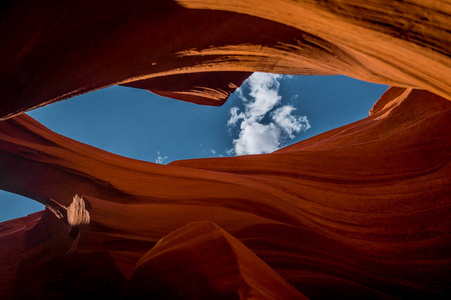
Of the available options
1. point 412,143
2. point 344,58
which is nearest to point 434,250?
point 412,143

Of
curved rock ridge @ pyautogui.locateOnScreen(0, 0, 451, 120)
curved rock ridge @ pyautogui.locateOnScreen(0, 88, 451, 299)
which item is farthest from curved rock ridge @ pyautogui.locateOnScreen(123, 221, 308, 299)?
curved rock ridge @ pyautogui.locateOnScreen(0, 0, 451, 120)

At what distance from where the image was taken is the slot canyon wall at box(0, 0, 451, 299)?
99.7 inches

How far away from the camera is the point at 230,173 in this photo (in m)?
6.67

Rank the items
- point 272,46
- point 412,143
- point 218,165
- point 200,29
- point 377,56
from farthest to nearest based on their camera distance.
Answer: point 218,165, point 412,143, point 272,46, point 200,29, point 377,56

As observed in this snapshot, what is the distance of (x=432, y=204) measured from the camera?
17.9 feet

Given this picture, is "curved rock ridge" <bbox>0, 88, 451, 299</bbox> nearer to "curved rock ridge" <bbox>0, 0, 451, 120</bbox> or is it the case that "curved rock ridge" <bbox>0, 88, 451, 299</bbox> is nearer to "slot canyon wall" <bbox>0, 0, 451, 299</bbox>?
"slot canyon wall" <bbox>0, 0, 451, 299</bbox>

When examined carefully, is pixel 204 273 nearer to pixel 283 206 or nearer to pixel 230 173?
pixel 283 206

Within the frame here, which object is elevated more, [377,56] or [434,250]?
[377,56]

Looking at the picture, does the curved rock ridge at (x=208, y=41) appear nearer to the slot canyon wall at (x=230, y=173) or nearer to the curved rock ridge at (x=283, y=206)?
the slot canyon wall at (x=230, y=173)

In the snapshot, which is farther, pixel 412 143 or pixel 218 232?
pixel 412 143

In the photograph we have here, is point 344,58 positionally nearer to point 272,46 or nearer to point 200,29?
point 272,46

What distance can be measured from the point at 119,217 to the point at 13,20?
3.15 m

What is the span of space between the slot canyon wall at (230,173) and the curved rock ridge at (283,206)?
0.03 meters

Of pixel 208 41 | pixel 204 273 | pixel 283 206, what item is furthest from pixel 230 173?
pixel 204 273
